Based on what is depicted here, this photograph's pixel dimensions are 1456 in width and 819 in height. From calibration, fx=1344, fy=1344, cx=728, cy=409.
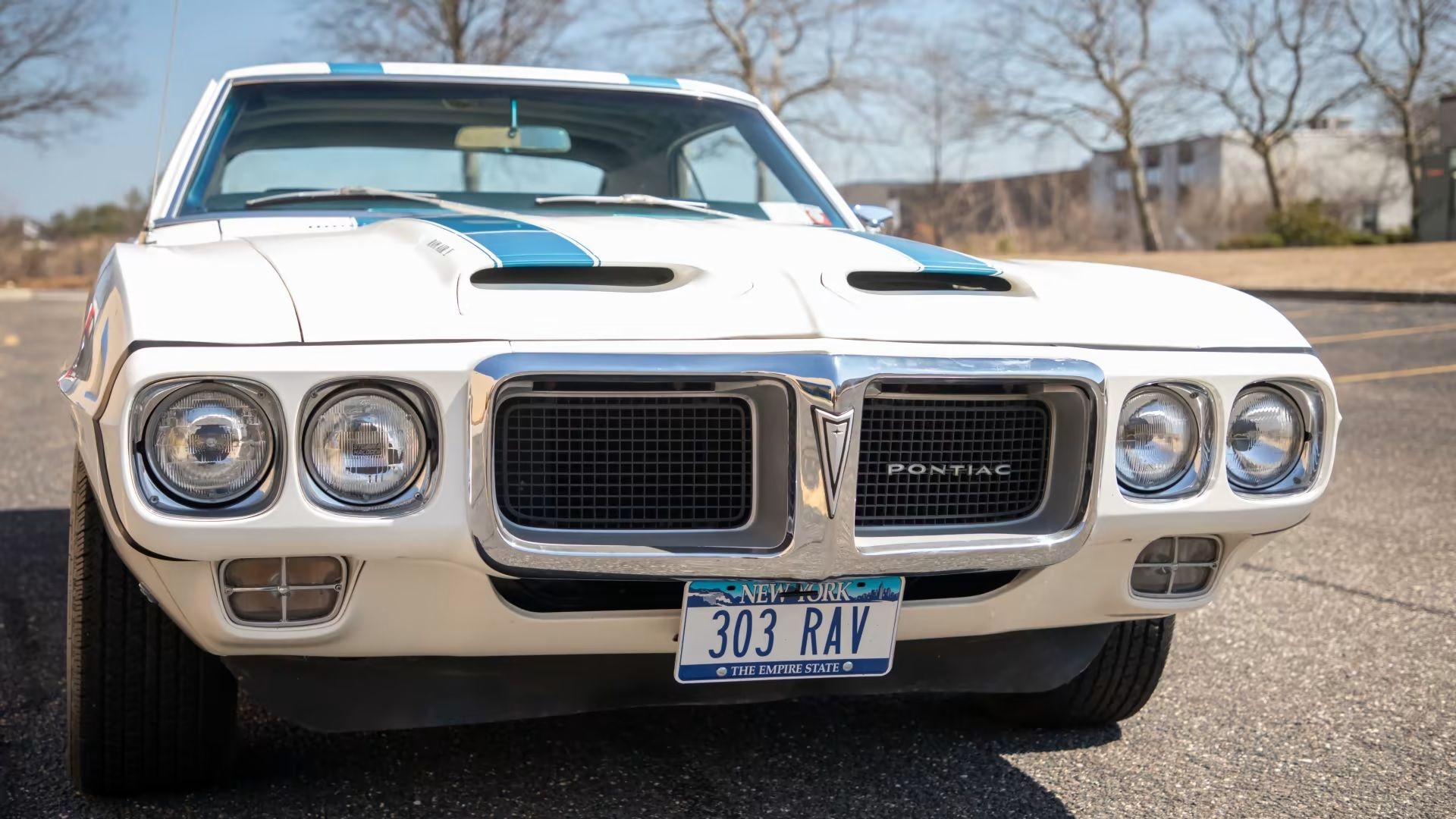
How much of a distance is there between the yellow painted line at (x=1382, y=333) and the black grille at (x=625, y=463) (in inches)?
396

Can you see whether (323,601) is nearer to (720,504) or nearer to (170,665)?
(170,665)

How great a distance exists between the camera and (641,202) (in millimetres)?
3355

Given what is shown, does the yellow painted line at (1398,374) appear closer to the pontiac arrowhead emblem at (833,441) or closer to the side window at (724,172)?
the side window at (724,172)

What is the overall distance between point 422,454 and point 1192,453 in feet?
4.07

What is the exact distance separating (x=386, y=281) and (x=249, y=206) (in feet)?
4.46

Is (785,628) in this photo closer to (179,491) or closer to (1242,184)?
(179,491)

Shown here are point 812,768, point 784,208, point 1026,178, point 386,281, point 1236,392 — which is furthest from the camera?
point 1026,178

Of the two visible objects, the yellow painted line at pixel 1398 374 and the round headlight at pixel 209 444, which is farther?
the yellow painted line at pixel 1398 374

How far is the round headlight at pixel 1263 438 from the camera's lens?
227cm

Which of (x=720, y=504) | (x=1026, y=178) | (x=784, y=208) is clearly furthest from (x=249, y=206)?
(x=1026, y=178)

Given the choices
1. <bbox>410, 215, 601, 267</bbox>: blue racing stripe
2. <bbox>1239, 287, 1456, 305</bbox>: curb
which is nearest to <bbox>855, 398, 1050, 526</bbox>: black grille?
<bbox>410, 215, 601, 267</bbox>: blue racing stripe

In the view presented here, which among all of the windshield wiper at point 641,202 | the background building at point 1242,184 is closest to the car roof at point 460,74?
the windshield wiper at point 641,202

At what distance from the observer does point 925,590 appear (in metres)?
2.28

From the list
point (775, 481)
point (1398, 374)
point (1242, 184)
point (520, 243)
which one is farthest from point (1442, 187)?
point (775, 481)
